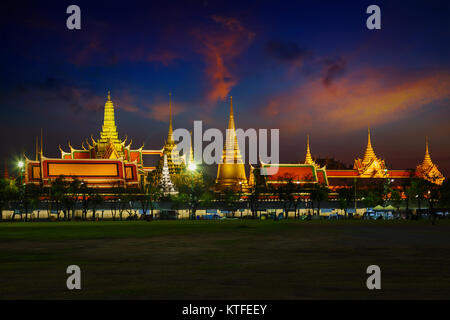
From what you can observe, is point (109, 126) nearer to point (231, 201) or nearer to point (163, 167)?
point (163, 167)

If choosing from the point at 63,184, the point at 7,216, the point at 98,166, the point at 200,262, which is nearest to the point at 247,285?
the point at 200,262

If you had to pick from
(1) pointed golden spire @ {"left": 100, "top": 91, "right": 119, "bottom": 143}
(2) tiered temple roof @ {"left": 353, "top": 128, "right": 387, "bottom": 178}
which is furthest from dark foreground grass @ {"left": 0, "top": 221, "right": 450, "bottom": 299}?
(2) tiered temple roof @ {"left": 353, "top": 128, "right": 387, "bottom": 178}

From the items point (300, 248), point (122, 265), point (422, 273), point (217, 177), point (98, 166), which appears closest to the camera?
point (422, 273)

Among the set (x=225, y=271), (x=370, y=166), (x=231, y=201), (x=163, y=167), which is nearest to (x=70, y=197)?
(x=231, y=201)

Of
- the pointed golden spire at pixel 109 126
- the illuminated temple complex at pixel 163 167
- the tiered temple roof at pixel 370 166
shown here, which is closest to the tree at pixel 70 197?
the illuminated temple complex at pixel 163 167

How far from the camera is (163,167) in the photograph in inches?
4259

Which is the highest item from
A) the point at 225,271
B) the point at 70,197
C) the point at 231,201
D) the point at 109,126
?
the point at 109,126

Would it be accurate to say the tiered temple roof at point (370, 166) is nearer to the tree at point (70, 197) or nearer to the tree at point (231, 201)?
the tree at point (231, 201)

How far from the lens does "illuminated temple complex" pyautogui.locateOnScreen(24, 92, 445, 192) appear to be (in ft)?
299

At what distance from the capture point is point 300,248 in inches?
826

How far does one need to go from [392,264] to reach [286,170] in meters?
91.6

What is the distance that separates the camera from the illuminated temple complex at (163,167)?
3585 inches

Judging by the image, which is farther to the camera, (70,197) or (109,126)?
(109,126)
